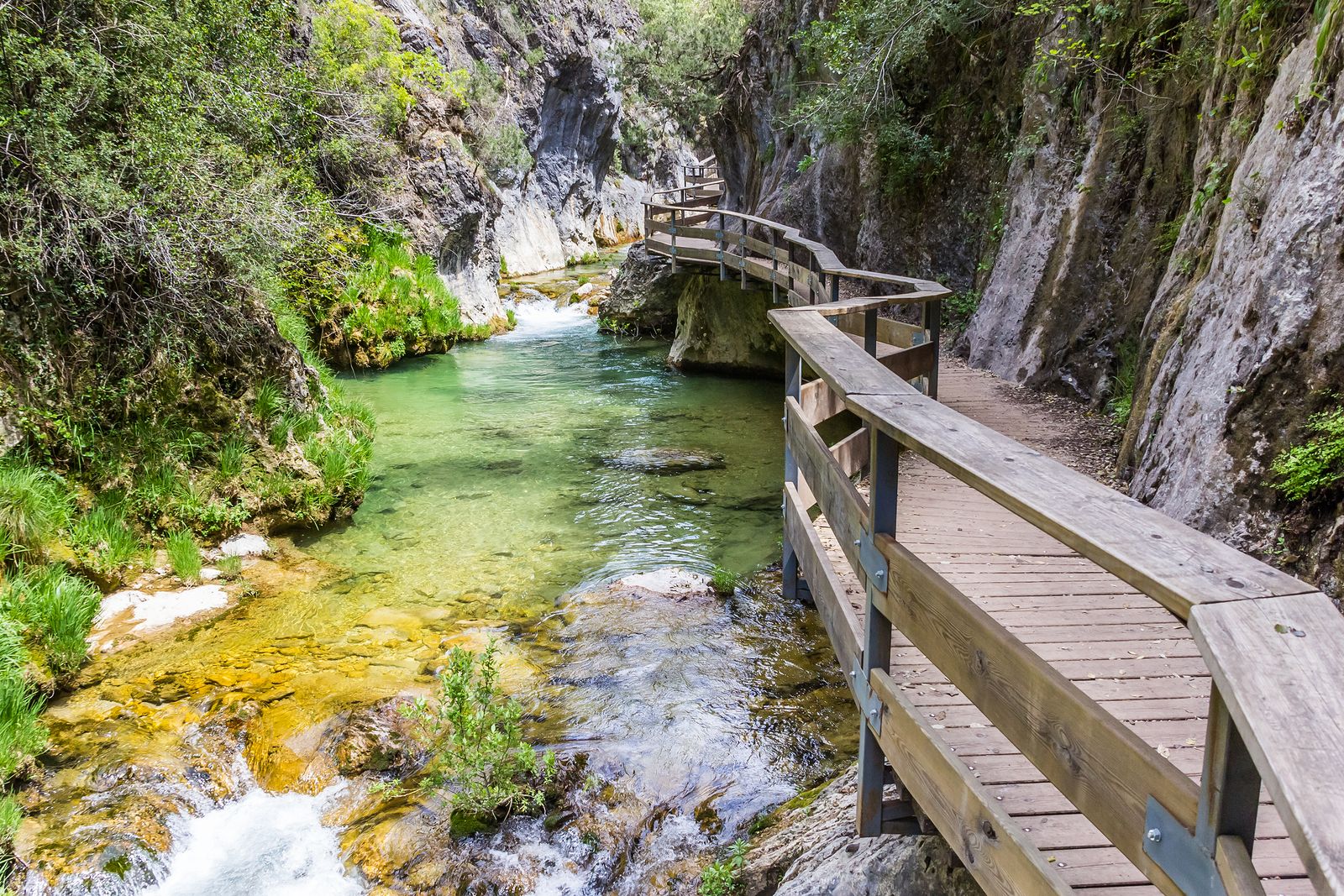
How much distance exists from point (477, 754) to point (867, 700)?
2649 mm

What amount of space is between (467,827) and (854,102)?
12.0m

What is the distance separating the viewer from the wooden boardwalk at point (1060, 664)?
2.24 m

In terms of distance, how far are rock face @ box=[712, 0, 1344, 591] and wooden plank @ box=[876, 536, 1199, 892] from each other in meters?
2.36

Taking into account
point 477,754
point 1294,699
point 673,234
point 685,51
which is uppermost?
point 685,51

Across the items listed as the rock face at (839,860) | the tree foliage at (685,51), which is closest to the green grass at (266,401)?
the rock face at (839,860)

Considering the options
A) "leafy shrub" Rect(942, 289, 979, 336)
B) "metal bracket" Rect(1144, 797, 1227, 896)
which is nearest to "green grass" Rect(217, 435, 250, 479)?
"metal bracket" Rect(1144, 797, 1227, 896)

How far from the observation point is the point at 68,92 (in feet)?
23.1

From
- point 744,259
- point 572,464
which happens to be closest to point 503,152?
point 744,259

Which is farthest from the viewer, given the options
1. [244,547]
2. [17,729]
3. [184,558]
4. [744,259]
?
[744,259]

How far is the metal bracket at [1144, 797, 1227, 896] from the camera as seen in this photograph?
1.37 meters

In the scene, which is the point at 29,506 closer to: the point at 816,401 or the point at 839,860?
the point at 816,401

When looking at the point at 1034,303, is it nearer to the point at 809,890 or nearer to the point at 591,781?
the point at 591,781

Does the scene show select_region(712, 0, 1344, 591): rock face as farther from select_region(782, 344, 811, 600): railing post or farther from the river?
the river

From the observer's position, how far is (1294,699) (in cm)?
113
